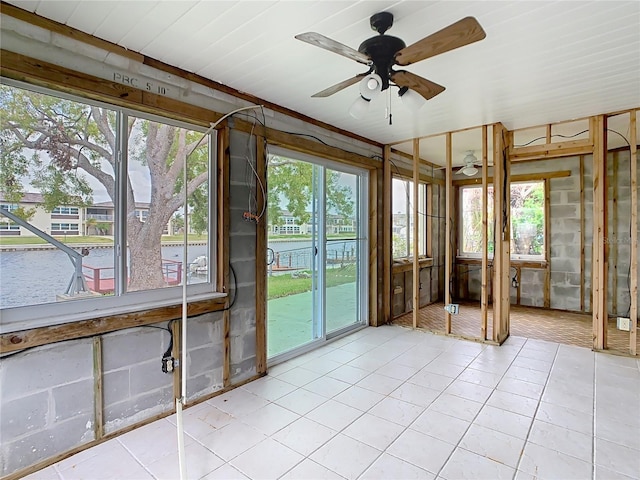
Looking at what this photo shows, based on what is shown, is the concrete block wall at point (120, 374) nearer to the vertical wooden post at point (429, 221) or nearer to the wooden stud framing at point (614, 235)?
the vertical wooden post at point (429, 221)

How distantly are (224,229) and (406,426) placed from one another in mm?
A: 2009

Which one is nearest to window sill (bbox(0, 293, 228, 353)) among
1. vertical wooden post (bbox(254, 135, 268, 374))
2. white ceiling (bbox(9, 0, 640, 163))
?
vertical wooden post (bbox(254, 135, 268, 374))

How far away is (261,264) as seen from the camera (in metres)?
3.17

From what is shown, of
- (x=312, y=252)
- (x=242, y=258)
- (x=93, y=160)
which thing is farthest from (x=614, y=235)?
(x=93, y=160)

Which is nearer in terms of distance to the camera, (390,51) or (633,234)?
(390,51)

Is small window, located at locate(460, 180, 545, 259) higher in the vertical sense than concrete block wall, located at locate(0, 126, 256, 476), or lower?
higher

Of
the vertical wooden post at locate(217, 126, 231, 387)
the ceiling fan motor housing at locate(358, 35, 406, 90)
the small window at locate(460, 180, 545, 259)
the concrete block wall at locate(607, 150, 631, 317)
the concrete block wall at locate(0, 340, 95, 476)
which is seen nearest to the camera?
the concrete block wall at locate(0, 340, 95, 476)

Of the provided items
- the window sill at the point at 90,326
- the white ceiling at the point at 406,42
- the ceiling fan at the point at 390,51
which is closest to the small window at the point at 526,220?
the white ceiling at the point at 406,42

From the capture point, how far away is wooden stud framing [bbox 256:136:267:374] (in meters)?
3.14

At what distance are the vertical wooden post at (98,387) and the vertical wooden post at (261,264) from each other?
4.15ft

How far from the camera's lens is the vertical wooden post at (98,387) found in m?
2.14

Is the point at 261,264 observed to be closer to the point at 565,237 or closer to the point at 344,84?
the point at 344,84

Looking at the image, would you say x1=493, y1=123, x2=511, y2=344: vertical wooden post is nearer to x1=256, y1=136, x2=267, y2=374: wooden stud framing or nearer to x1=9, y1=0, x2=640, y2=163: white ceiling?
x1=9, y1=0, x2=640, y2=163: white ceiling

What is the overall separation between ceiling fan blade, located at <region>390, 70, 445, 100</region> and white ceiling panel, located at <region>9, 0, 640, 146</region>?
0.28 meters
